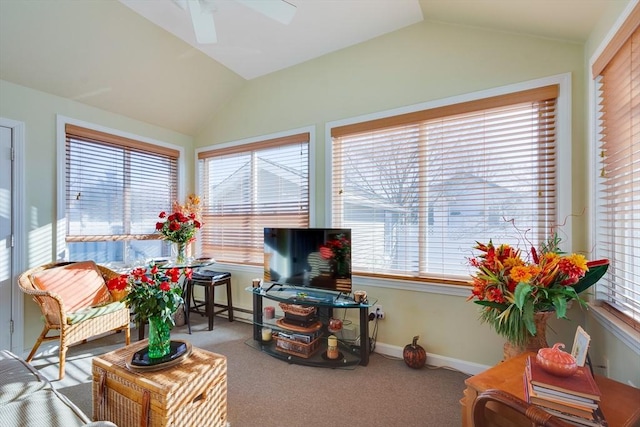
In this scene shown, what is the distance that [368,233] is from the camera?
111 inches

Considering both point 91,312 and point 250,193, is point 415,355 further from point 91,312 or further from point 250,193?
point 91,312

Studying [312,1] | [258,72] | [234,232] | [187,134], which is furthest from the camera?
[187,134]

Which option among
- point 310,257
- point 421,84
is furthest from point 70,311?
point 421,84

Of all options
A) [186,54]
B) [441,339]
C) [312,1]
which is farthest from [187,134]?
[441,339]

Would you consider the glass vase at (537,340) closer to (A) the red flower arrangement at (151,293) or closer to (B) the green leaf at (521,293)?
(B) the green leaf at (521,293)

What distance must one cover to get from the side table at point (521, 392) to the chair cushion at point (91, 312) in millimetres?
2630

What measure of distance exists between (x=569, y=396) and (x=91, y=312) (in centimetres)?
Result: 317

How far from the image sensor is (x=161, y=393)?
4.46ft

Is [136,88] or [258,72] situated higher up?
[258,72]

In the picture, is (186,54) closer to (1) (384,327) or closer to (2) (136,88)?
(2) (136,88)

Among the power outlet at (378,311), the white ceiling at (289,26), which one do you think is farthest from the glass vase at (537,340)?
the white ceiling at (289,26)

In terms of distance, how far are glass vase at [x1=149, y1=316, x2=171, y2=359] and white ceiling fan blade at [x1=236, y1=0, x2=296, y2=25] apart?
1906mm

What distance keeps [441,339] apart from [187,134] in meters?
3.97

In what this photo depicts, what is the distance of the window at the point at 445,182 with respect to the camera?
2164mm
